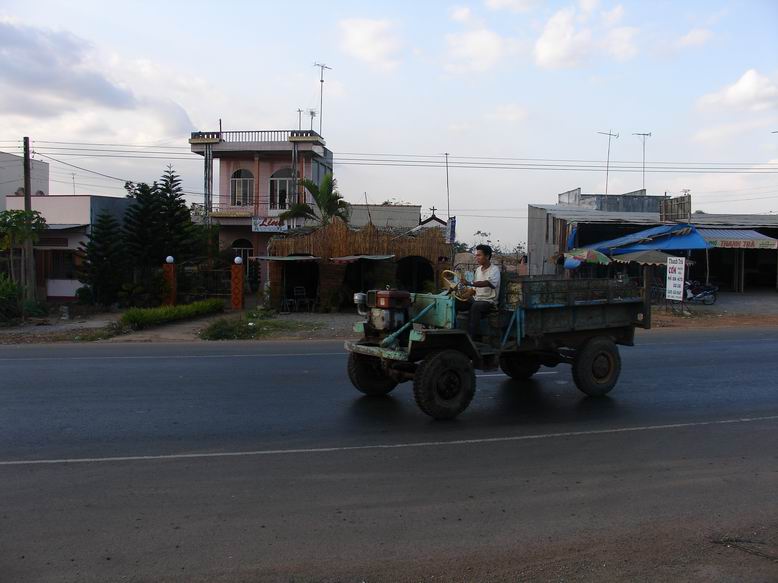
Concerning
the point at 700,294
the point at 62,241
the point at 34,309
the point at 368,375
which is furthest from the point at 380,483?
the point at 62,241

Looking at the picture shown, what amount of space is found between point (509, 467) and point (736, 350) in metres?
10.4

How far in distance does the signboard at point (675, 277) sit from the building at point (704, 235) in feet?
20.6

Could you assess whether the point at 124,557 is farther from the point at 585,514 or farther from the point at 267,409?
the point at 267,409

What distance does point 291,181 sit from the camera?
39594 mm

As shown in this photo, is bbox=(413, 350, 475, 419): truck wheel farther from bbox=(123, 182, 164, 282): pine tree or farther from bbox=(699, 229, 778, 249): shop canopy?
bbox=(699, 229, 778, 249): shop canopy

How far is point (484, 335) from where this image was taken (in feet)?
27.7

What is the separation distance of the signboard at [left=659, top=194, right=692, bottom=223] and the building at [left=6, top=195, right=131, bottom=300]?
26309mm

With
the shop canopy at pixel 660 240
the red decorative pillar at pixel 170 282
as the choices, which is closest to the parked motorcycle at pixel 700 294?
the shop canopy at pixel 660 240

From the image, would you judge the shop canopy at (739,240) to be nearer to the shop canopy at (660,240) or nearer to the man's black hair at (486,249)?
the shop canopy at (660,240)

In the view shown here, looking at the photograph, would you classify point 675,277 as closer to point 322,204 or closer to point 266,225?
point 322,204

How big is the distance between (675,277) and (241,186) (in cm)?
2555

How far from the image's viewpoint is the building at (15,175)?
42906 mm

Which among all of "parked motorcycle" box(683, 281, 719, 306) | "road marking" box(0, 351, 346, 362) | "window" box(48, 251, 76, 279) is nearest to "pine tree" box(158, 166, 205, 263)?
"window" box(48, 251, 76, 279)

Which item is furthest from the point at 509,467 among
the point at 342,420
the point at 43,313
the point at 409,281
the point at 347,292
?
the point at 409,281
